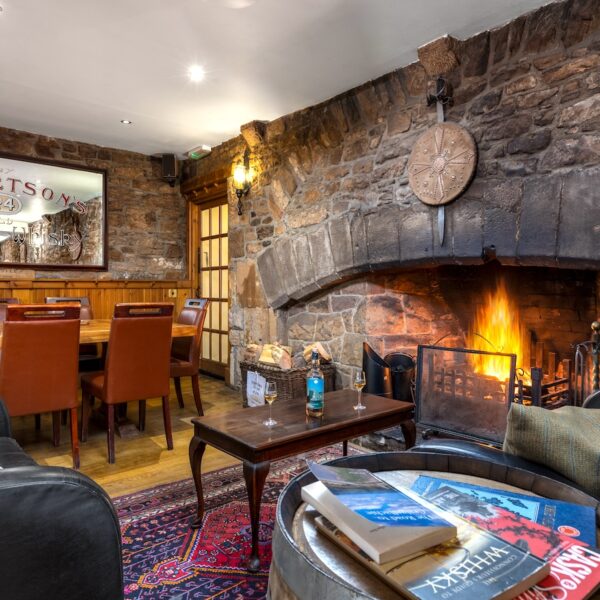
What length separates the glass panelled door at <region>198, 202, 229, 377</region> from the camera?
497cm

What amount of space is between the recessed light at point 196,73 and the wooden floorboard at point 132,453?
2.41 metres

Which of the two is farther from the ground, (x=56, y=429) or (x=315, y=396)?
(x=315, y=396)

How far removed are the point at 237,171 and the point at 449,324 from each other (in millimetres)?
2305

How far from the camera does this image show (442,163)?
2.58 m

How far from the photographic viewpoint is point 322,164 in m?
3.44

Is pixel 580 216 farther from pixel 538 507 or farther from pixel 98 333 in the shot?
pixel 98 333

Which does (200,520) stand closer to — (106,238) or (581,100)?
(581,100)

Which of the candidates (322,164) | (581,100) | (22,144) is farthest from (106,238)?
(581,100)

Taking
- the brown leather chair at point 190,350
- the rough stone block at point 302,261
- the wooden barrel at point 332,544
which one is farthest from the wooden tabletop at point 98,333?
the wooden barrel at point 332,544

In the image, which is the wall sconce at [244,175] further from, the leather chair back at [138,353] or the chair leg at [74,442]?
the chair leg at [74,442]

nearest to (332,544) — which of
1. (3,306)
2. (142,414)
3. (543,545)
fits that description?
(543,545)

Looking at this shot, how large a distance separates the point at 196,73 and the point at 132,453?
245 cm

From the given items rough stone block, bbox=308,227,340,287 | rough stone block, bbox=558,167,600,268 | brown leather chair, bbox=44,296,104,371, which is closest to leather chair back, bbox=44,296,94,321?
brown leather chair, bbox=44,296,104,371

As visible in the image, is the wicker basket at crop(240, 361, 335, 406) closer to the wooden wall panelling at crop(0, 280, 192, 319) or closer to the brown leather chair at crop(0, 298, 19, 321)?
the brown leather chair at crop(0, 298, 19, 321)
